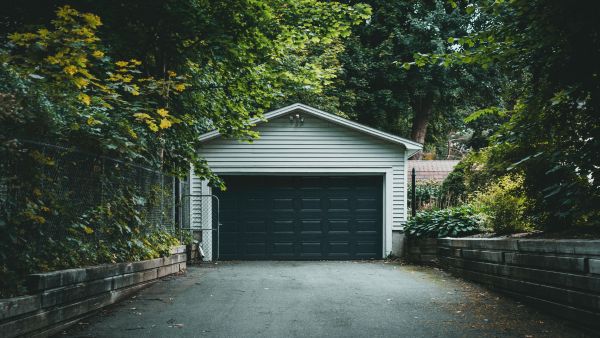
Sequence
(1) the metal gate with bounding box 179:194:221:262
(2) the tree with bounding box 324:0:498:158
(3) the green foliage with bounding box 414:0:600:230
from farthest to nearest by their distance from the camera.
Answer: (2) the tree with bounding box 324:0:498:158
(1) the metal gate with bounding box 179:194:221:262
(3) the green foliage with bounding box 414:0:600:230

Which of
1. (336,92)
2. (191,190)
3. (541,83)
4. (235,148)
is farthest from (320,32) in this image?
(336,92)

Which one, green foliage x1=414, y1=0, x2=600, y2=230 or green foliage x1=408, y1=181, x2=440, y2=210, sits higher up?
green foliage x1=414, y1=0, x2=600, y2=230

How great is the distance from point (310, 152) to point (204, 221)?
12.0 feet

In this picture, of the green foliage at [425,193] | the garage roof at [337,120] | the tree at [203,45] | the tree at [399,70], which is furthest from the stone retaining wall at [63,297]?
the tree at [399,70]

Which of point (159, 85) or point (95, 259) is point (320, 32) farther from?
point (95, 259)

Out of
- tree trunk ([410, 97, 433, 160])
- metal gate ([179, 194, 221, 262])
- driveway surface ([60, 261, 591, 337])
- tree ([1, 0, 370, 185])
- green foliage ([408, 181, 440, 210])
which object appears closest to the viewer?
driveway surface ([60, 261, 591, 337])

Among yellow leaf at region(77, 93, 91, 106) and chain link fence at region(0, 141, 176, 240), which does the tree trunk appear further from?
yellow leaf at region(77, 93, 91, 106)

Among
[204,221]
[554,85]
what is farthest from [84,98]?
[204,221]

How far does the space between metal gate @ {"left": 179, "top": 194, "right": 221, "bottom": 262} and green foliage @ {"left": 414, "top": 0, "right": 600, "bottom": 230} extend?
34.4 feet

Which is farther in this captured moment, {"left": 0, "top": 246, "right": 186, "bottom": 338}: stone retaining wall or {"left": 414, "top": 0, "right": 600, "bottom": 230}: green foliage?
{"left": 414, "top": 0, "right": 600, "bottom": 230}: green foliage

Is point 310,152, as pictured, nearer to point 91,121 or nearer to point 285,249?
point 285,249

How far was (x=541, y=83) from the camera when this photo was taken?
22.4ft

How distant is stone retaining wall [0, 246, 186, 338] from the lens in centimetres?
496

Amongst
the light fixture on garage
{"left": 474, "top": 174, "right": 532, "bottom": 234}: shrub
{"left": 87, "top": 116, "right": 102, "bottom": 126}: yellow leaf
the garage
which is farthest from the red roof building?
{"left": 87, "top": 116, "right": 102, "bottom": 126}: yellow leaf
